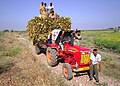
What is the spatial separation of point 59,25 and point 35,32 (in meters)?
1.49

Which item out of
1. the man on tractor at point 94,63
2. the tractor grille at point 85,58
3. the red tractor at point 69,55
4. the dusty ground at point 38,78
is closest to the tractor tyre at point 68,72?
the red tractor at point 69,55

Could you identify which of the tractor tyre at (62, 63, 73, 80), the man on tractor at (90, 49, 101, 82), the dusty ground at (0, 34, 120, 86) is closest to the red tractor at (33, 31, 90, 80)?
the tractor tyre at (62, 63, 73, 80)

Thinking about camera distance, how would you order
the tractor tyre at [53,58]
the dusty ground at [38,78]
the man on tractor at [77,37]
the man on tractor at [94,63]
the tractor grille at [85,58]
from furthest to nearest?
the tractor tyre at [53,58]
the man on tractor at [77,37]
the tractor grille at [85,58]
the man on tractor at [94,63]
the dusty ground at [38,78]

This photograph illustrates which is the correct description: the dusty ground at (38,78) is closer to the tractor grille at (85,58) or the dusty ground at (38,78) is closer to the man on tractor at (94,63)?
the man on tractor at (94,63)

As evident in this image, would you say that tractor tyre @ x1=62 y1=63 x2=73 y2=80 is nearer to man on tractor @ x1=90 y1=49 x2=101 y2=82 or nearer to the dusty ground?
the dusty ground

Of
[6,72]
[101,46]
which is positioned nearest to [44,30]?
[6,72]

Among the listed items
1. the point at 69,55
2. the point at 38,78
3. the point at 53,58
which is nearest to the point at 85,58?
the point at 69,55

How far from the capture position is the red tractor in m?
8.00

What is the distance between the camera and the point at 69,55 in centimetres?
874

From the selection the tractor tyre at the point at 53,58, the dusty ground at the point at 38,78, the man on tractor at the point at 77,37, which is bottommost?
the dusty ground at the point at 38,78

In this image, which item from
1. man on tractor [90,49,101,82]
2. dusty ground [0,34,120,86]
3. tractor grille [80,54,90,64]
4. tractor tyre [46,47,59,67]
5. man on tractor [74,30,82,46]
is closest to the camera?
dusty ground [0,34,120,86]

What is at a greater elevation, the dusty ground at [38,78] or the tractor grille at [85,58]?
the tractor grille at [85,58]

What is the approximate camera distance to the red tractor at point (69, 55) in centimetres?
800

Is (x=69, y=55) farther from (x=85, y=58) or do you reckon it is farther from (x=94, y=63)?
(x=94, y=63)
